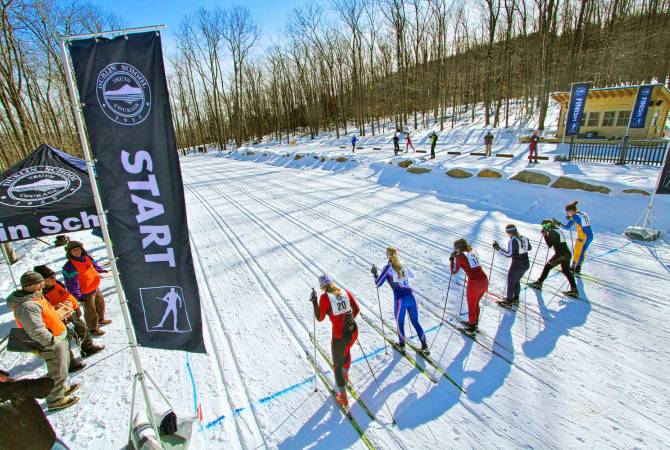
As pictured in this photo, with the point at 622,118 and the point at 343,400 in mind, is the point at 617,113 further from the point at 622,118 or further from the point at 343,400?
the point at 343,400

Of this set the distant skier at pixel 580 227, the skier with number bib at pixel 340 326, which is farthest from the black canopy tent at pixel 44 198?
the distant skier at pixel 580 227

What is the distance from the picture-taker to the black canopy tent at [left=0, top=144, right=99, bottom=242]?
18.4 ft

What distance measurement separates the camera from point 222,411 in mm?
4090

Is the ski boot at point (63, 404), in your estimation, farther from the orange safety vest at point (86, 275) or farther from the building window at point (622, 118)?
the building window at point (622, 118)

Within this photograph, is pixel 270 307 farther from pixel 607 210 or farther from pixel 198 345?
pixel 607 210

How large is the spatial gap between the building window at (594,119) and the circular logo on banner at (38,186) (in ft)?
90.9

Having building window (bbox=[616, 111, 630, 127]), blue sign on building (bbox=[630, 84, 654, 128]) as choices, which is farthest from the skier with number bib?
building window (bbox=[616, 111, 630, 127])

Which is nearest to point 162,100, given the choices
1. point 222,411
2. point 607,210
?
point 222,411

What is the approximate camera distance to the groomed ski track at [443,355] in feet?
12.3

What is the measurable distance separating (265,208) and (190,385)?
9.55 metres

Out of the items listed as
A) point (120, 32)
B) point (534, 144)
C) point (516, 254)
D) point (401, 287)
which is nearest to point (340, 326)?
point (401, 287)

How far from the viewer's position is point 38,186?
5840 millimetres

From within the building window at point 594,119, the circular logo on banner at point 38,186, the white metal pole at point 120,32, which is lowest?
the circular logo on banner at point 38,186

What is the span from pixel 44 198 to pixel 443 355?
744 centimetres
